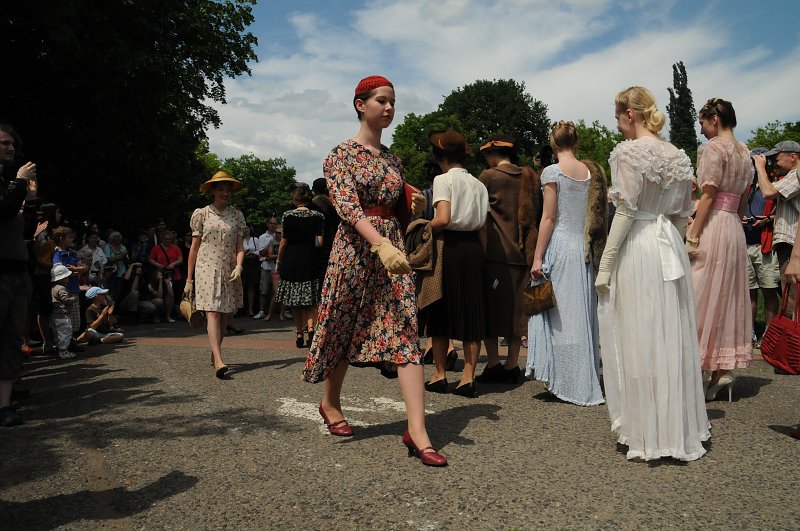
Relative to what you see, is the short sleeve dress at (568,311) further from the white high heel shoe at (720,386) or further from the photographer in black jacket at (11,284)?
the photographer in black jacket at (11,284)

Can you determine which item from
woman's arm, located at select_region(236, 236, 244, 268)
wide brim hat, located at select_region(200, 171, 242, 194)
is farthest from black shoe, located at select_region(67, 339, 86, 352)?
wide brim hat, located at select_region(200, 171, 242, 194)

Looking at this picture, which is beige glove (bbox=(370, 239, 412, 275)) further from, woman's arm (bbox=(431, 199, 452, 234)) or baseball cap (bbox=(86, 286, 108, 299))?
baseball cap (bbox=(86, 286, 108, 299))

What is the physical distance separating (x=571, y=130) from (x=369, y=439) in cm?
327

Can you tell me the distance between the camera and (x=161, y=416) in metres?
5.80

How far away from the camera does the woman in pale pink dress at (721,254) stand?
20.0 feet

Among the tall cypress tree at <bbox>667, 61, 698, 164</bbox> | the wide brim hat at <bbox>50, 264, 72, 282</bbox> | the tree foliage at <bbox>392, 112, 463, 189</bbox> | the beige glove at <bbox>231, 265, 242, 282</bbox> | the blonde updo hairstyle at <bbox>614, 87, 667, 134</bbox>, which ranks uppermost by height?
the tall cypress tree at <bbox>667, 61, 698, 164</bbox>

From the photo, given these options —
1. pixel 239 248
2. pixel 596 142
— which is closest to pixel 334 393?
pixel 239 248

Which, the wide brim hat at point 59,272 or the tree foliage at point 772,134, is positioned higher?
the tree foliage at point 772,134

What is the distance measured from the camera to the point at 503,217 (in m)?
7.27

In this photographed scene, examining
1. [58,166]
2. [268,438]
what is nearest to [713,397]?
[268,438]

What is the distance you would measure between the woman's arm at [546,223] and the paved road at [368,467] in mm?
1174

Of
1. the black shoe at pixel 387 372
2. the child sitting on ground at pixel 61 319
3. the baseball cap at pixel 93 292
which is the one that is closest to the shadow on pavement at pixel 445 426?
the black shoe at pixel 387 372

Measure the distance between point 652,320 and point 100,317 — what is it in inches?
369

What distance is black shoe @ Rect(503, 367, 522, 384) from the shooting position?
7.33 m
